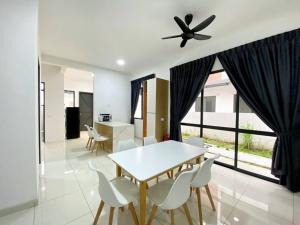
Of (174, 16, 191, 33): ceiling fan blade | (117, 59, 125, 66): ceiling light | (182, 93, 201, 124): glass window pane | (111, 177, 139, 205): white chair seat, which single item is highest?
(117, 59, 125, 66): ceiling light

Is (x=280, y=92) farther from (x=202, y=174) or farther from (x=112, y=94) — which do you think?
(x=112, y=94)

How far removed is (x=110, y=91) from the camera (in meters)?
5.40

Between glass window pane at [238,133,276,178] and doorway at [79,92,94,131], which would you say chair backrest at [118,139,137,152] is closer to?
glass window pane at [238,133,276,178]

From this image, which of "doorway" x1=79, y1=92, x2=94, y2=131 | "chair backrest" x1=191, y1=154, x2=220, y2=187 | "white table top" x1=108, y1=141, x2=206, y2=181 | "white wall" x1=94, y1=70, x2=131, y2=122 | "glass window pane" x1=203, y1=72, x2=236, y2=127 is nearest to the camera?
"white table top" x1=108, y1=141, x2=206, y2=181

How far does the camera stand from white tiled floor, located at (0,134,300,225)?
162 cm

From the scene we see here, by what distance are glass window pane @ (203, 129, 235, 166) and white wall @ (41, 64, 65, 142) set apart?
16.8 feet

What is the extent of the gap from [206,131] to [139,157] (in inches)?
94.2

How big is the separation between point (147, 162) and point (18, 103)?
5.63ft

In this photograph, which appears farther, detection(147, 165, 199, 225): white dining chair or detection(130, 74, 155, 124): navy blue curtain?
detection(130, 74, 155, 124): navy blue curtain

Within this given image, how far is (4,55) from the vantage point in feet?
5.21

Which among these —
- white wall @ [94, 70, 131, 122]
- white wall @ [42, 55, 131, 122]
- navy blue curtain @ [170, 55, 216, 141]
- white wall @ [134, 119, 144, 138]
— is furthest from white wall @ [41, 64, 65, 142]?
navy blue curtain @ [170, 55, 216, 141]

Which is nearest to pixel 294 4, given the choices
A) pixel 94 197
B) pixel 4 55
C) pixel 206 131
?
pixel 206 131

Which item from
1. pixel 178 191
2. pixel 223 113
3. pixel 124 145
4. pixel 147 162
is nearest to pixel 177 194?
pixel 178 191

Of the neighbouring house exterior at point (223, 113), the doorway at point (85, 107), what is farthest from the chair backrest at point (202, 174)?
the doorway at point (85, 107)
